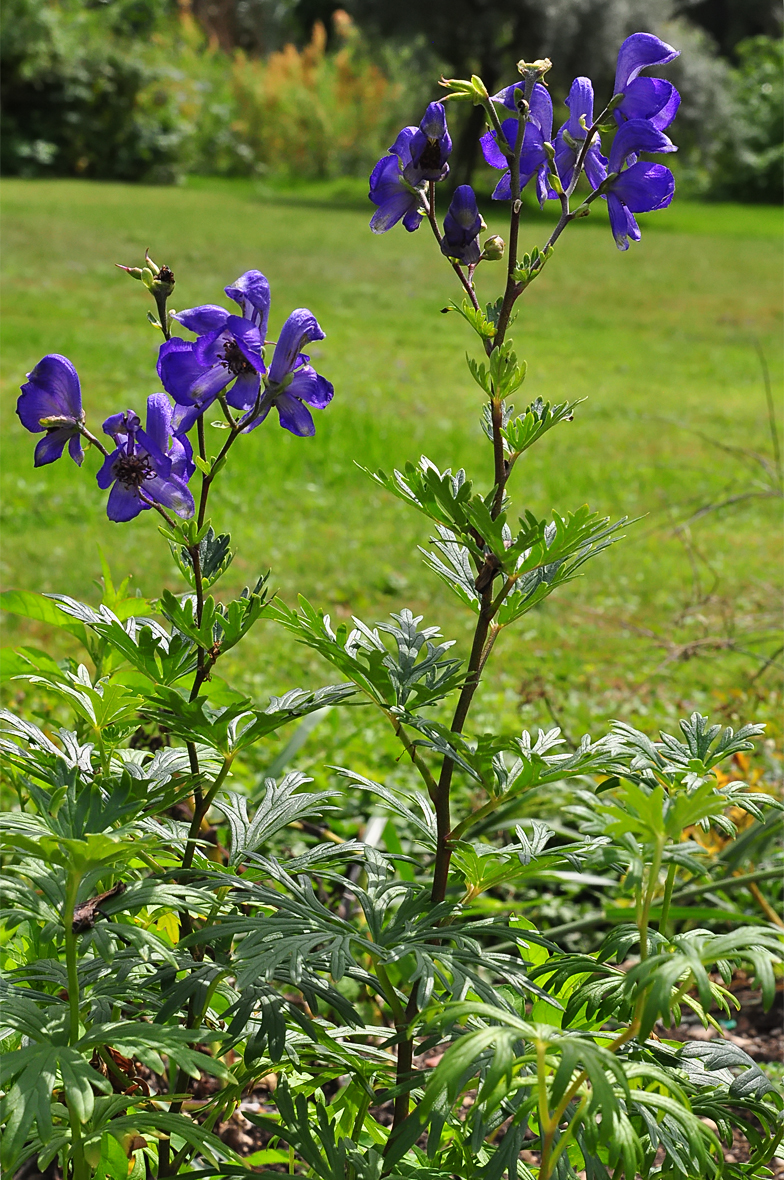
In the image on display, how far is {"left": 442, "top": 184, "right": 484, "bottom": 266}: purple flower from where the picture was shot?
134 cm

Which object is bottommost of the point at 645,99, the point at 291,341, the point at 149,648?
the point at 149,648

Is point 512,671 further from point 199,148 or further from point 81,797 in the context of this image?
point 199,148

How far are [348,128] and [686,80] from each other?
583 cm

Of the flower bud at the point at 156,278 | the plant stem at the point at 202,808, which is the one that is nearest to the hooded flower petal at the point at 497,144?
the flower bud at the point at 156,278

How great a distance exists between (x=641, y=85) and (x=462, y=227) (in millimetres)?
276

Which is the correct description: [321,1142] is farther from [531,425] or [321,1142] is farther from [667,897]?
[531,425]

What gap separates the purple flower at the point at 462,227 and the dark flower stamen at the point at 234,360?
28 cm

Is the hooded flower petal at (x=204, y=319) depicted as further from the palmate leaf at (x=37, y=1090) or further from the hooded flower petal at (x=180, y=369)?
the palmate leaf at (x=37, y=1090)

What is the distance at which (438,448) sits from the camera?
6012 millimetres

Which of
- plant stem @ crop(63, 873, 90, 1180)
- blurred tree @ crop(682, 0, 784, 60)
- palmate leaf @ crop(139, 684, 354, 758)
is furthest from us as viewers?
blurred tree @ crop(682, 0, 784, 60)

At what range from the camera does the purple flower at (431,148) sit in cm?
134

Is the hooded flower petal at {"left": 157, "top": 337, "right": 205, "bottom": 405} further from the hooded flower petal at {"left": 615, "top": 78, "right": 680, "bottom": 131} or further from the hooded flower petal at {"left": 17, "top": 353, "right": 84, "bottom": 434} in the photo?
the hooded flower petal at {"left": 615, "top": 78, "right": 680, "bottom": 131}

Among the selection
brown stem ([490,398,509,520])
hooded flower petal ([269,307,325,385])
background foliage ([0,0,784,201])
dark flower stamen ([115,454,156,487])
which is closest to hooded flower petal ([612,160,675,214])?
brown stem ([490,398,509,520])

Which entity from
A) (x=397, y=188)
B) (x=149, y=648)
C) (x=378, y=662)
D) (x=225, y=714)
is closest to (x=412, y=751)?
(x=378, y=662)
